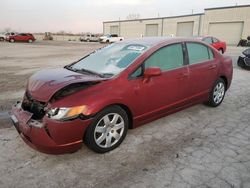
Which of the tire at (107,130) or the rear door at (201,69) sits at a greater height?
the rear door at (201,69)

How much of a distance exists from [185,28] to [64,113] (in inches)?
1803

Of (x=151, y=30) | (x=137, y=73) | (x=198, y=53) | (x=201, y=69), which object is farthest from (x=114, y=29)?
(x=137, y=73)

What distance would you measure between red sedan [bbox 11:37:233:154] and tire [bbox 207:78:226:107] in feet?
0.91

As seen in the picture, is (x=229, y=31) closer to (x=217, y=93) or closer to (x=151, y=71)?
(x=217, y=93)

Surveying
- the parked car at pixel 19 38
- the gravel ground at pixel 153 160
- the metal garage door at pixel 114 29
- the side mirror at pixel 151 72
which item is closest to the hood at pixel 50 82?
the side mirror at pixel 151 72

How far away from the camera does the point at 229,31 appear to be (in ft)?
125

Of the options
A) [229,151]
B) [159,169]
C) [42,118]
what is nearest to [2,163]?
[42,118]

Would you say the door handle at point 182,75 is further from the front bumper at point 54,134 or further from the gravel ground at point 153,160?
the front bumper at point 54,134

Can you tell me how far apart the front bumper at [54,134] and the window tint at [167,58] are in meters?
1.46

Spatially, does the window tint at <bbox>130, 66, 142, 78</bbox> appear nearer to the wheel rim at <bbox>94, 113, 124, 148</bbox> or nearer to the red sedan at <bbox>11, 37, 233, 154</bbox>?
the red sedan at <bbox>11, 37, 233, 154</bbox>

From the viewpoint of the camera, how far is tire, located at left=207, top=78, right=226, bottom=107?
5125mm

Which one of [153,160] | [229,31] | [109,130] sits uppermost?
[229,31]

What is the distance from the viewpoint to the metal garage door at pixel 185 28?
145 feet

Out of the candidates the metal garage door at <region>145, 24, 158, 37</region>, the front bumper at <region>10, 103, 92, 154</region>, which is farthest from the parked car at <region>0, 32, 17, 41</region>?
the front bumper at <region>10, 103, 92, 154</region>
